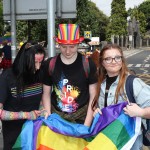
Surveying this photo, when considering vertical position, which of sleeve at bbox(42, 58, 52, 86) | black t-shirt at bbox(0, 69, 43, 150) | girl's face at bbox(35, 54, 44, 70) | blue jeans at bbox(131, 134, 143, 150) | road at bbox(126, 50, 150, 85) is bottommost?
road at bbox(126, 50, 150, 85)

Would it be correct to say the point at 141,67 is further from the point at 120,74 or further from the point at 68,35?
the point at 120,74

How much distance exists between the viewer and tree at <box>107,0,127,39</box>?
247 ft

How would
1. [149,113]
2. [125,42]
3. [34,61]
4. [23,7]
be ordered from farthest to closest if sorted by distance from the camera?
[125,42], [23,7], [34,61], [149,113]

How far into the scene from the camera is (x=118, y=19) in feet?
256

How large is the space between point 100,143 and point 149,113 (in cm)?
42

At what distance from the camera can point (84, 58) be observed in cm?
337

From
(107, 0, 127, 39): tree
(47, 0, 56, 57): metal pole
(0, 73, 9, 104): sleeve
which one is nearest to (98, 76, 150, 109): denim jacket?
(0, 73, 9, 104): sleeve

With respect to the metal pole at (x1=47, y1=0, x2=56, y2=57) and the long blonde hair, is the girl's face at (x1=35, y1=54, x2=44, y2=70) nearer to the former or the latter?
the long blonde hair

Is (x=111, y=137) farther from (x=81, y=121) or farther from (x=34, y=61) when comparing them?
(x=34, y=61)

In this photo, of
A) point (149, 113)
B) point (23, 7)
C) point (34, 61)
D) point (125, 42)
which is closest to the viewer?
point (149, 113)

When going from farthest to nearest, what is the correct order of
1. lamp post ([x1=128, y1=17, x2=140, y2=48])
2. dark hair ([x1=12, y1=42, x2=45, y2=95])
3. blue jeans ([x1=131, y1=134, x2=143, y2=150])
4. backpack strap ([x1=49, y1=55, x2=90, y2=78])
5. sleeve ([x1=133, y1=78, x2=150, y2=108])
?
lamp post ([x1=128, y1=17, x2=140, y2=48]), backpack strap ([x1=49, y1=55, x2=90, y2=78]), dark hair ([x1=12, y1=42, x2=45, y2=95]), blue jeans ([x1=131, y1=134, x2=143, y2=150]), sleeve ([x1=133, y1=78, x2=150, y2=108])

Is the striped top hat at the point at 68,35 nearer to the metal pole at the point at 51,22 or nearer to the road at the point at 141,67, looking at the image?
the metal pole at the point at 51,22

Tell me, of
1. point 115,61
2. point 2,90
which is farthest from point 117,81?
point 2,90

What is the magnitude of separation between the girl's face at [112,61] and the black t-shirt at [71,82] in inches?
9.6
